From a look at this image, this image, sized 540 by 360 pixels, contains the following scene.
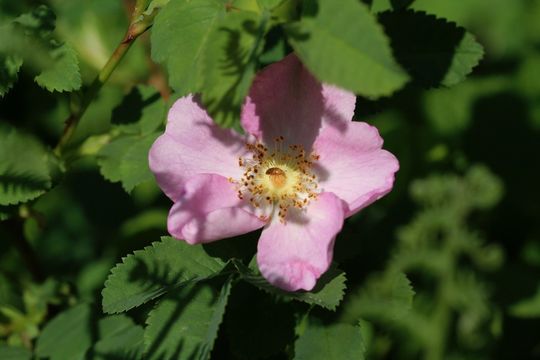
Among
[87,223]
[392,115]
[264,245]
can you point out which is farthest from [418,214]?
[264,245]

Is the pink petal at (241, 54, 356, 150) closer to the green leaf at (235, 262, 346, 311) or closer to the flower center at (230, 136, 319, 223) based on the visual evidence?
the flower center at (230, 136, 319, 223)

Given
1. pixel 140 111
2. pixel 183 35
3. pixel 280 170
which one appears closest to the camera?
pixel 183 35

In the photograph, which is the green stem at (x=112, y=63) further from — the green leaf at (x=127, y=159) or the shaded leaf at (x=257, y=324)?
the shaded leaf at (x=257, y=324)

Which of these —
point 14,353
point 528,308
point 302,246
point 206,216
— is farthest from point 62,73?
point 528,308

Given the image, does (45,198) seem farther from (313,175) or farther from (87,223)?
(313,175)

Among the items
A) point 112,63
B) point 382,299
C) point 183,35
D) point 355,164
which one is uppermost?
point 183,35

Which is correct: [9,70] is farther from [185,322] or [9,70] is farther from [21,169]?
[185,322]
